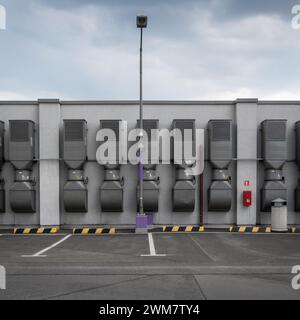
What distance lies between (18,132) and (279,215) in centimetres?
1164

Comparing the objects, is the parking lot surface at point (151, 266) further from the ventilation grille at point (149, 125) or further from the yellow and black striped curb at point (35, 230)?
the ventilation grille at point (149, 125)

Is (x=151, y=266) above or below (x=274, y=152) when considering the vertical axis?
below

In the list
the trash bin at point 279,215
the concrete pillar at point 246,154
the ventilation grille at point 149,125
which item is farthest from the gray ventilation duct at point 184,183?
the trash bin at point 279,215

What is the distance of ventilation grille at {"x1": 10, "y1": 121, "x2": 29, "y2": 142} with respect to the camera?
13688 mm

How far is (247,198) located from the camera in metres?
14.1

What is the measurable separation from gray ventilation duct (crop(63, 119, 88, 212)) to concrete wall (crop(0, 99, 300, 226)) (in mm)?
672

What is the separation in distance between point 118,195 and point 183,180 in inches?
115

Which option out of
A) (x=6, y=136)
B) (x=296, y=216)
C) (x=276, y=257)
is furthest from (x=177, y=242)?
(x=6, y=136)

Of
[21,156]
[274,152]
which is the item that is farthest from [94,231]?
[274,152]

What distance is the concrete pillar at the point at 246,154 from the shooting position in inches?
566

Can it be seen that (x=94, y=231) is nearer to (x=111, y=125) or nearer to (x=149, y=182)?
(x=149, y=182)

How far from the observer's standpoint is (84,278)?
6.79m

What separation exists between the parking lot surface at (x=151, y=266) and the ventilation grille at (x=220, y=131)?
426cm
